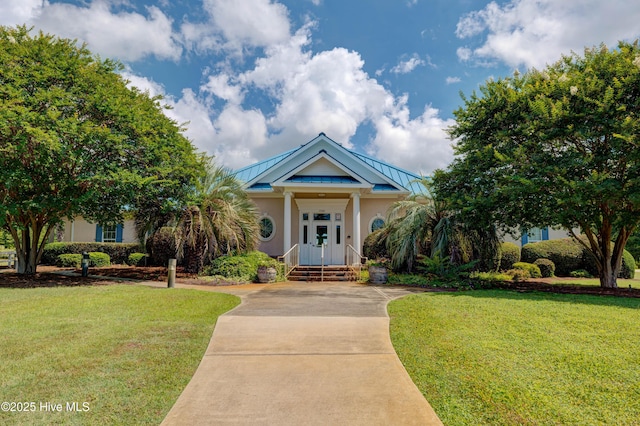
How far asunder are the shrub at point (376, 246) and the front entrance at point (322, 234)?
3.85 feet

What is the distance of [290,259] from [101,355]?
1189 cm

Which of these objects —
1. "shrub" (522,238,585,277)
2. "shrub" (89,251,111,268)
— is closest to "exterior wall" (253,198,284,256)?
"shrub" (89,251,111,268)

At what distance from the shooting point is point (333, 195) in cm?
1786

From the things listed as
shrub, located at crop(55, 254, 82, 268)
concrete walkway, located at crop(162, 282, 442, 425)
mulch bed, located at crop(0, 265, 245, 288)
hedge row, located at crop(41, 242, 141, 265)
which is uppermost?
hedge row, located at crop(41, 242, 141, 265)

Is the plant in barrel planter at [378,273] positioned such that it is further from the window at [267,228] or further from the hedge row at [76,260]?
the hedge row at [76,260]

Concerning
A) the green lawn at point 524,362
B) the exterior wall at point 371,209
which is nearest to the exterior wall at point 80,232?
the exterior wall at point 371,209

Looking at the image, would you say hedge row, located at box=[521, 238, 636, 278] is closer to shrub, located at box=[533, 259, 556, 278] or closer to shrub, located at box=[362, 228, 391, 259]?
shrub, located at box=[533, 259, 556, 278]

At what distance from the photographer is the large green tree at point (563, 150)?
1037 centimetres

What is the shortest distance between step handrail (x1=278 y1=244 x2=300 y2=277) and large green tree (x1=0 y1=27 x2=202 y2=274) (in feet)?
16.6

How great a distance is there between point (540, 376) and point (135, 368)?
15.3 ft

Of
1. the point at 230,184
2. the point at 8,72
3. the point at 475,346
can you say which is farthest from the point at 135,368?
the point at 230,184

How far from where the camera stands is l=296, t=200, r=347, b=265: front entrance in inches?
707

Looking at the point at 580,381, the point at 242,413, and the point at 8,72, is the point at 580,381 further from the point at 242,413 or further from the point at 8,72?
the point at 8,72

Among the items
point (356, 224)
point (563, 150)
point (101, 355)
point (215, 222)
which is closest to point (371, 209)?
point (356, 224)
